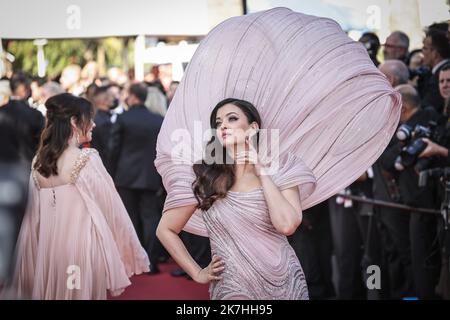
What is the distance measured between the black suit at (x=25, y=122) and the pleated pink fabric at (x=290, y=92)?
→ 264 centimetres

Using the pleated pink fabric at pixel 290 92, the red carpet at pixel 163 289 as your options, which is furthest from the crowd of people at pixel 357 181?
the pleated pink fabric at pixel 290 92

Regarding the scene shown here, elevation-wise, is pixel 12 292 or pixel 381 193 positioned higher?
pixel 381 193

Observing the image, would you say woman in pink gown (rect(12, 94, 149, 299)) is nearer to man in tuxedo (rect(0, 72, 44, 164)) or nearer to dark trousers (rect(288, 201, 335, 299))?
man in tuxedo (rect(0, 72, 44, 164))

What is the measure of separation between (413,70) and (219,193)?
10.9 feet

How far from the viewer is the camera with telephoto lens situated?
6.18 m

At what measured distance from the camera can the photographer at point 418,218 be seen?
650cm

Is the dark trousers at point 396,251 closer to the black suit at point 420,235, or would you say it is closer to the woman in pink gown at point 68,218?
the black suit at point 420,235

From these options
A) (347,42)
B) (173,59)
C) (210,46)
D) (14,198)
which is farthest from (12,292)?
(173,59)

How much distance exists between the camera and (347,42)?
4.66 meters

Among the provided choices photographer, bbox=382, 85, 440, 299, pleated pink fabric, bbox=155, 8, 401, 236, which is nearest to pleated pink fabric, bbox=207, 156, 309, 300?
pleated pink fabric, bbox=155, 8, 401, 236

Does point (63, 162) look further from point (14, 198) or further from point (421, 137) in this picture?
point (421, 137)

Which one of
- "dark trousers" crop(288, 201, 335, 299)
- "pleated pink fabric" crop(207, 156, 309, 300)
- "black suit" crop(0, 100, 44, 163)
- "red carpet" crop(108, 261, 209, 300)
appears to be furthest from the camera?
"dark trousers" crop(288, 201, 335, 299)

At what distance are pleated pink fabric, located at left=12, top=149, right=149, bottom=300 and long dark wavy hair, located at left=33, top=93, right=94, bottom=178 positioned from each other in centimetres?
11

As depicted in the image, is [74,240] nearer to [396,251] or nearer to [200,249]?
[396,251]
